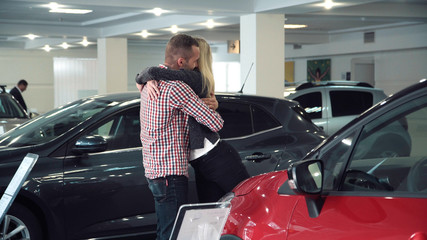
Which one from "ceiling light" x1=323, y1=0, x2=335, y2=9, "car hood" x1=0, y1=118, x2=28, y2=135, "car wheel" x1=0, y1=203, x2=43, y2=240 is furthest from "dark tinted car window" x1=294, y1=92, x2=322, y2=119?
"car wheel" x1=0, y1=203, x2=43, y2=240

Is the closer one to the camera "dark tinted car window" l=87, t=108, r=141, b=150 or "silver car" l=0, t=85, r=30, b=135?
"dark tinted car window" l=87, t=108, r=141, b=150

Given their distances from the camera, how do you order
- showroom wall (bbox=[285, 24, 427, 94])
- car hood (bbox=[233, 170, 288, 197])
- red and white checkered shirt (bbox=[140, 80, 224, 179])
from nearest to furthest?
car hood (bbox=[233, 170, 288, 197])
red and white checkered shirt (bbox=[140, 80, 224, 179])
showroom wall (bbox=[285, 24, 427, 94])

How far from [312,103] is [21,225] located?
5.91 m

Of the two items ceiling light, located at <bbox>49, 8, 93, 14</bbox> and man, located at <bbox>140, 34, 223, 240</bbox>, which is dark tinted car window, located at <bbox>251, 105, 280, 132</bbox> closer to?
man, located at <bbox>140, 34, 223, 240</bbox>

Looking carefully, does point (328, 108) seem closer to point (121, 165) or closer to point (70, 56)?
point (121, 165)

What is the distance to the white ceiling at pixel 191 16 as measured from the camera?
38.8ft

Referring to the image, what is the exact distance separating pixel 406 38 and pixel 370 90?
415 inches

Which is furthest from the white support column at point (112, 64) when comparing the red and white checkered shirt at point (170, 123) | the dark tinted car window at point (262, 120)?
the red and white checkered shirt at point (170, 123)

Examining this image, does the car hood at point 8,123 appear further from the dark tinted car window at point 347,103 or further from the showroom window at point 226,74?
the showroom window at point 226,74

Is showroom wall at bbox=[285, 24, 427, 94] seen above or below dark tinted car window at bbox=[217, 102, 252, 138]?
above

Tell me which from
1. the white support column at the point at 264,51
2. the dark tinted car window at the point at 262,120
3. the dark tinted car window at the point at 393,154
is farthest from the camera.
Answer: the white support column at the point at 264,51

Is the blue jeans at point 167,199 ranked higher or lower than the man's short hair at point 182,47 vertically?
lower

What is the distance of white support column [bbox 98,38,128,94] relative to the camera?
19.5 meters

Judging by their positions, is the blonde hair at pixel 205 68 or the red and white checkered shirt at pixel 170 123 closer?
the red and white checkered shirt at pixel 170 123
